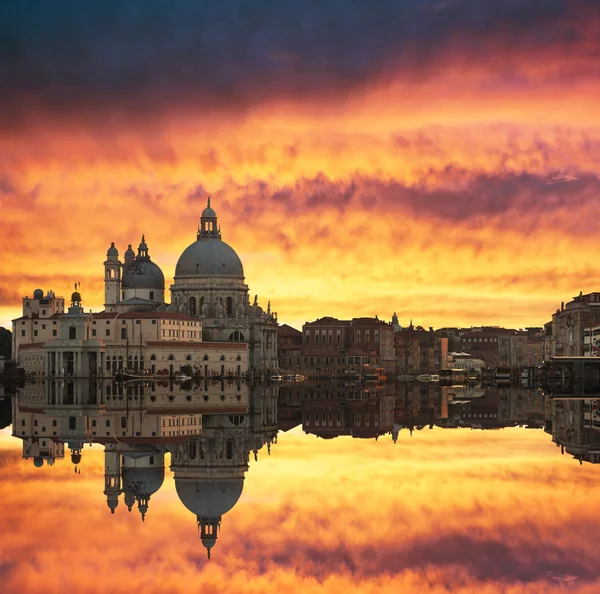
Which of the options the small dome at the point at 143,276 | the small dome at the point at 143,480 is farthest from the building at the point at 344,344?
the small dome at the point at 143,480

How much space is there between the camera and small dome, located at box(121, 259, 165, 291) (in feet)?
496

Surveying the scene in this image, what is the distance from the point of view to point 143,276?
498 feet

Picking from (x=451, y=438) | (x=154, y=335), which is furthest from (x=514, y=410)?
(x=154, y=335)

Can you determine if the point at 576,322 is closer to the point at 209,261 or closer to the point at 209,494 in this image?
the point at 209,261

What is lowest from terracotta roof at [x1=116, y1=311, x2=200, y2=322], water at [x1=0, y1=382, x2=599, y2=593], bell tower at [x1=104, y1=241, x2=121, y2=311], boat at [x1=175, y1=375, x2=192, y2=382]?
water at [x1=0, y1=382, x2=599, y2=593]

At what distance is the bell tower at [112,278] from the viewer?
151750 millimetres

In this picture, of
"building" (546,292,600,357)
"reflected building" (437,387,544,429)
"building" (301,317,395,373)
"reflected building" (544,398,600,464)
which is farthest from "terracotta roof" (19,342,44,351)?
"reflected building" (544,398,600,464)

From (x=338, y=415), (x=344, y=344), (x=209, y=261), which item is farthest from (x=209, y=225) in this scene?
(x=338, y=415)

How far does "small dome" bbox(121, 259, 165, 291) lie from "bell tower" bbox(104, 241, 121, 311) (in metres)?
0.85

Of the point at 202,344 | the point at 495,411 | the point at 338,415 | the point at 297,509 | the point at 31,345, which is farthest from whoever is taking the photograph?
the point at 31,345

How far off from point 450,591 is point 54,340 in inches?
4436

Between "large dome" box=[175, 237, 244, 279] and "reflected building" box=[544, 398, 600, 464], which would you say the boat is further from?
"reflected building" box=[544, 398, 600, 464]

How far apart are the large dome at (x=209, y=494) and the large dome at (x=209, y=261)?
116 meters

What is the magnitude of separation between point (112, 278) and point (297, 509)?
419 feet
